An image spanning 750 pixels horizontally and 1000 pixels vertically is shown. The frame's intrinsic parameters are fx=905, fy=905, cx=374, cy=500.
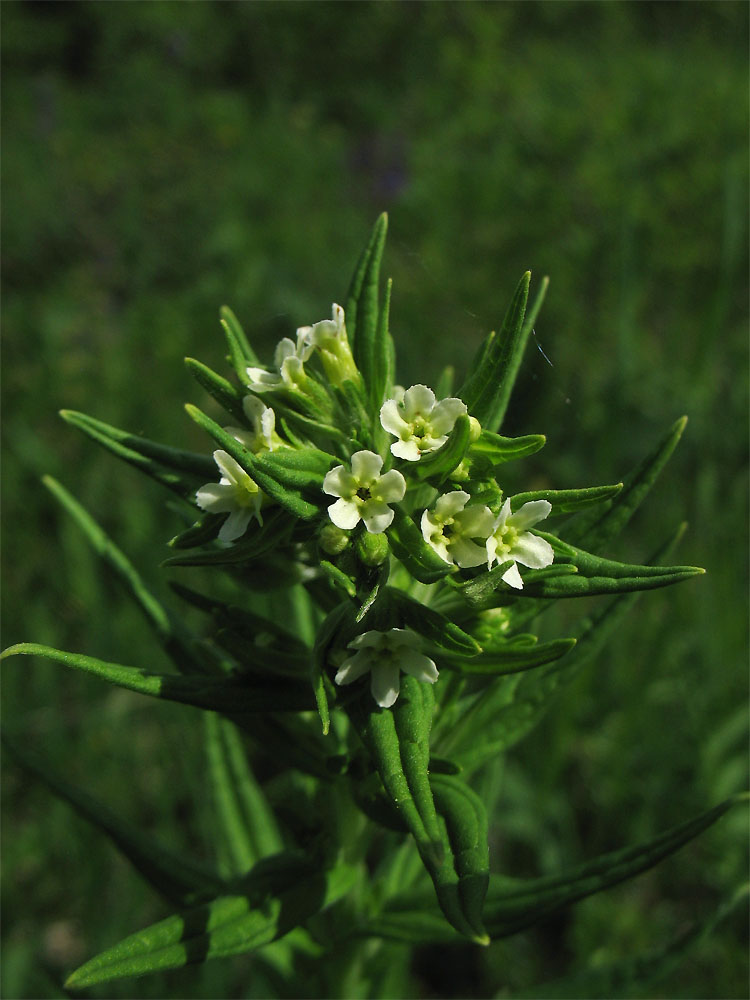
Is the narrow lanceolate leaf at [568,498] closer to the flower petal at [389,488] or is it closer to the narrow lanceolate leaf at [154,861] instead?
the flower petal at [389,488]

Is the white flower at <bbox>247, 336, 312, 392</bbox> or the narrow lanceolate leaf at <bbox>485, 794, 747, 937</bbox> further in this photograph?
the narrow lanceolate leaf at <bbox>485, 794, 747, 937</bbox>

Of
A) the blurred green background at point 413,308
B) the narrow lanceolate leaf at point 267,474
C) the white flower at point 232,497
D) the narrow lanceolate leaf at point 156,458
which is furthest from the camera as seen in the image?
the blurred green background at point 413,308

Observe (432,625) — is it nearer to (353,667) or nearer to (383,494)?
(353,667)

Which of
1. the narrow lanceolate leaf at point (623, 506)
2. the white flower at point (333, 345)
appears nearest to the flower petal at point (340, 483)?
the white flower at point (333, 345)

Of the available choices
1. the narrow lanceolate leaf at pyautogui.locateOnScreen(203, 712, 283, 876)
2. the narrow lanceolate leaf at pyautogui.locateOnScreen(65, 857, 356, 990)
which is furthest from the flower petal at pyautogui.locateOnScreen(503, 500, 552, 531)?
the narrow lanceolate leaf at pyautogui.locateOnScreen(203, 712, 283, 876)

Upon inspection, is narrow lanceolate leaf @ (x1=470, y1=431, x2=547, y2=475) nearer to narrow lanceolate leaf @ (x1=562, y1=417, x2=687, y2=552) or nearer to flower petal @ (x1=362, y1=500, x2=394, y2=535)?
flower petal @ (x1=362, y1=500, x2=394, y2=535)

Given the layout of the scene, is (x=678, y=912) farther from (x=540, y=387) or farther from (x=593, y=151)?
(x=593, y=151)
